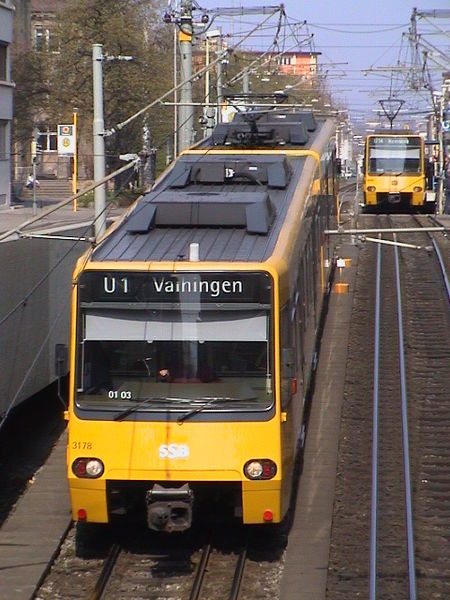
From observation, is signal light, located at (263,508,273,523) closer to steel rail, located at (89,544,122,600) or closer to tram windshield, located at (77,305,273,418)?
tram windshield, located at (77,305,273,418)

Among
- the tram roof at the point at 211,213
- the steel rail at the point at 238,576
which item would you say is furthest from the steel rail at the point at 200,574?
the tram roof at the point at 211,213

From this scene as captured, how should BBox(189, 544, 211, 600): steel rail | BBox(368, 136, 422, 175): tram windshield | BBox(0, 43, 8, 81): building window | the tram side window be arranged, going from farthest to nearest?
BBox(368, 136, 422, 175): tram windshield → BBox(0, 43, 8, 81): building window → the tram side window → BBox(189, 544, 211, 600): steel rail

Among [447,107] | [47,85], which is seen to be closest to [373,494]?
[47,85]

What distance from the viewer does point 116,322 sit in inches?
387

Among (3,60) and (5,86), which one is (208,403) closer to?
(5,86)

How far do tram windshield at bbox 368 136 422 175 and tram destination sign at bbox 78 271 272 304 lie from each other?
2779 centimetres

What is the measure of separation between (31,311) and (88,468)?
474cm

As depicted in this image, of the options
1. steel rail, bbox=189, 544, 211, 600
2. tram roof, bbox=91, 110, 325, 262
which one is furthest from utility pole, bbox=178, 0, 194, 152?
steel rail, bbox=189, 544, 211, 600

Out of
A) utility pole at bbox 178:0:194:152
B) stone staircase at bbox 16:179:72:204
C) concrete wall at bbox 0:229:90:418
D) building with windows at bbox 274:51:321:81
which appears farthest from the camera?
building with windows at bbox 274:51:321:81

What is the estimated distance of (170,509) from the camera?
31.2 feet

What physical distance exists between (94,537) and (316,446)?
3.42 m

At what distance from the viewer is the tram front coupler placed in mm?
9516

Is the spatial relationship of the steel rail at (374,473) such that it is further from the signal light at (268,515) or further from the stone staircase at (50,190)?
the stone staircase at (50,190)

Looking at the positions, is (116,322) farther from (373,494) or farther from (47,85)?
(47,85)
